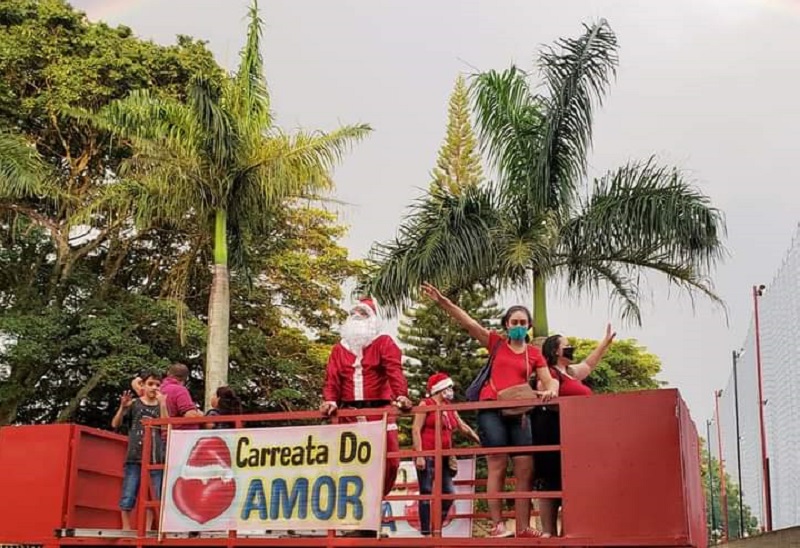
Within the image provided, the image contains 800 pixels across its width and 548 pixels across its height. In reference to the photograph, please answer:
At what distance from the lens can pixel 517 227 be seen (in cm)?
1580

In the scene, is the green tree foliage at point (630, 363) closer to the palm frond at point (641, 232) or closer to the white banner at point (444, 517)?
the palm frond at point (641, 232)

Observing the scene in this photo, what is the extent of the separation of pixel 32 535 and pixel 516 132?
11078mm

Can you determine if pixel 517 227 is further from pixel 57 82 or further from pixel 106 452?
pixel 57 82

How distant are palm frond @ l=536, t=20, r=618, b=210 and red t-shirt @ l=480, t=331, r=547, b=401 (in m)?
9.45

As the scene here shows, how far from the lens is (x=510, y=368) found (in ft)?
21.7

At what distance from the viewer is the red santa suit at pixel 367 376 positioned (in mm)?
7004

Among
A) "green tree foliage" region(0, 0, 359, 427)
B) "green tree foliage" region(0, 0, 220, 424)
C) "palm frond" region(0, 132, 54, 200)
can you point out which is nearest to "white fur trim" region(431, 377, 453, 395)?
"palm frond" region(0, 132, 54, 200)

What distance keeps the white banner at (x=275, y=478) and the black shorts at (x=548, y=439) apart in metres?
1.03

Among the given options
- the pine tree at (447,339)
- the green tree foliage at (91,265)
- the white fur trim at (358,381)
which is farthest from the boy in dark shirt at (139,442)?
the pine tree at (447,339)

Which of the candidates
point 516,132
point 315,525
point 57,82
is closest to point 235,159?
point 516,132

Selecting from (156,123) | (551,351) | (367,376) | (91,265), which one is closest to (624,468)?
(551,351)

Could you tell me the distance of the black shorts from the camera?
6324 millimetres

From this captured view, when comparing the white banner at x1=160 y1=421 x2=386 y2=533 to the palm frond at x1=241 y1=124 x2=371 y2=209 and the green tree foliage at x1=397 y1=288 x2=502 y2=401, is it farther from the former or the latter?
the green tree foliage at x1=397 y1=288 x2=502 y2=401

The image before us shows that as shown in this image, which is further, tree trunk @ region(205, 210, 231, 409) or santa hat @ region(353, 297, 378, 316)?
tree trunk @ region(205, 210, 231, 409)
